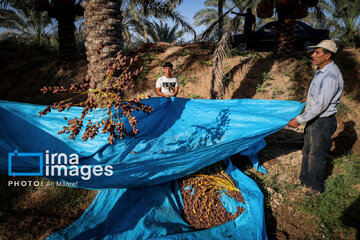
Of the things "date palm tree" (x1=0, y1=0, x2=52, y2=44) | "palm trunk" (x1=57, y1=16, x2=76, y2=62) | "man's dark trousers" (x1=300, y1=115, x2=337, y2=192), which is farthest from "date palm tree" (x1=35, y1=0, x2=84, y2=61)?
"man's dark trousers" (x1=300, y1=115, x2=337, y2=192)

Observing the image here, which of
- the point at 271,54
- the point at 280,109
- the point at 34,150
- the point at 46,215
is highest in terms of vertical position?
the point at 271,54

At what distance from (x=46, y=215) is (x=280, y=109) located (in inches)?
129

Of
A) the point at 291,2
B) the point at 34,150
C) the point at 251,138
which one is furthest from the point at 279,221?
the point at 291,2

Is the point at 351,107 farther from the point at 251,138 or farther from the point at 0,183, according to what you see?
the point at 0,183

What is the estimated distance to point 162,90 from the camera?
3.65m

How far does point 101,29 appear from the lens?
10.6ft

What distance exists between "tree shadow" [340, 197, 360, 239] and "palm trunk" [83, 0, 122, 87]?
12.0ft

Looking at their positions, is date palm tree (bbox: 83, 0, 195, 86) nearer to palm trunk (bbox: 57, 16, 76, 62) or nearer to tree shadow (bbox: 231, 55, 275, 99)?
tree shadow (bbox: 231, 55, 275, 99)

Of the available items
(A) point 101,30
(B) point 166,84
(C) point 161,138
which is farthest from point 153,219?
(A) point 101,30

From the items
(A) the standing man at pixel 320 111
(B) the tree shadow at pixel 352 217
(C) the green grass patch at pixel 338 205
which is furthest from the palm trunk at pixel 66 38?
(B) the tree shadow at pixel 352 217

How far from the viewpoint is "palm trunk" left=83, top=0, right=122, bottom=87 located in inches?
126

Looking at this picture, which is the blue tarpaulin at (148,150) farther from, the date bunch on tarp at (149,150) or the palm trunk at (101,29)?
the palm trunk at (101,29)

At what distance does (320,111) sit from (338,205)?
116cm

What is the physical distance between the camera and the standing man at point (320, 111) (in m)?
2.19
